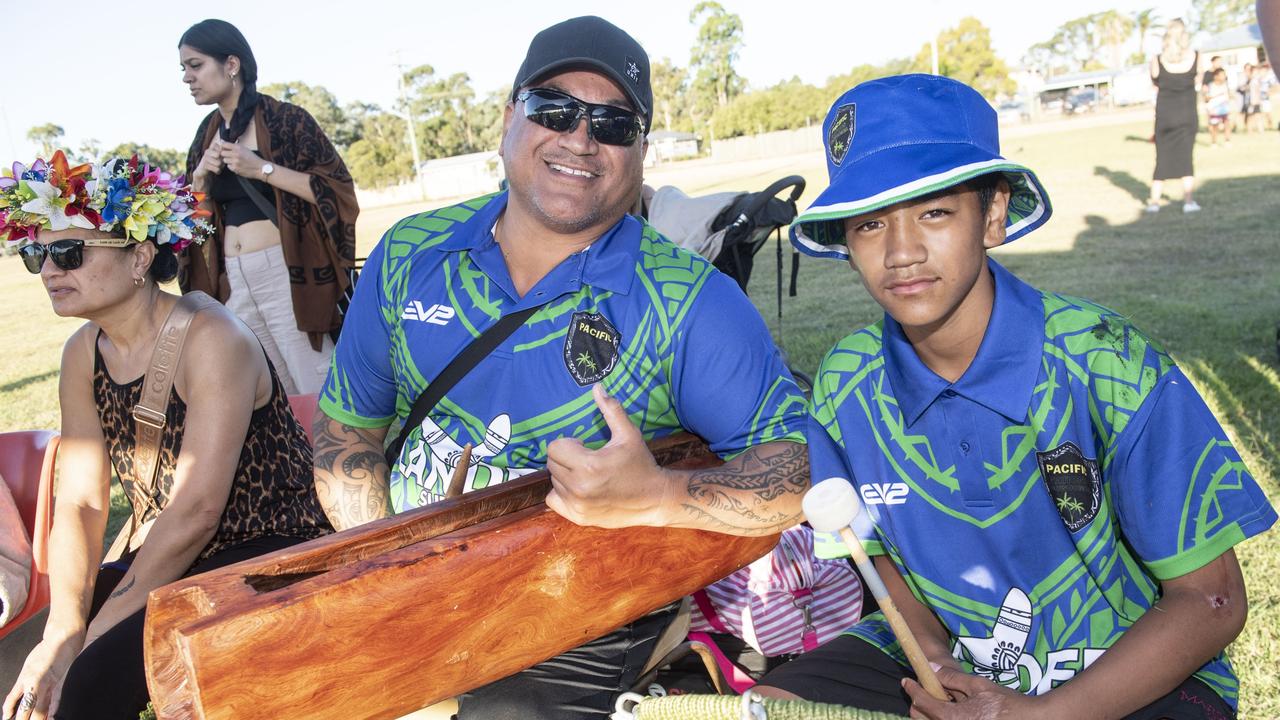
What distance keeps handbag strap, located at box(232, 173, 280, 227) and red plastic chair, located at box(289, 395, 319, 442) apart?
6.48 feet

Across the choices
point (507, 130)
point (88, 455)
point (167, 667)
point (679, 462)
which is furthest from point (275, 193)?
point (167, 667)

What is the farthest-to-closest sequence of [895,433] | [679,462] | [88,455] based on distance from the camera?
1. [88,455]
2. [679,462]
3. [895,433]

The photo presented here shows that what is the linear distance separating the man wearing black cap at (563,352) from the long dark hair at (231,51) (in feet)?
10.1

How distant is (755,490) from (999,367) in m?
0.56

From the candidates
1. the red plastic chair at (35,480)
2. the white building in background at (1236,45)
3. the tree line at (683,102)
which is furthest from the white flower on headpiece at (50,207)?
the white building in background at (1236,45)

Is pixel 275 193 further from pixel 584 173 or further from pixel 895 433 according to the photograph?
pixel 895 433

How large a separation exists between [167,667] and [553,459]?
70 cm

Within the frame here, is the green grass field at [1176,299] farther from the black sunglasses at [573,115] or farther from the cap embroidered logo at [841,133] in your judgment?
the black sunglasses at [573,115]

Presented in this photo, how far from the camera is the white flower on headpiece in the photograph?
2.94m

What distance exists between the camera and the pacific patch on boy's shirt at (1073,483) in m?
1.75

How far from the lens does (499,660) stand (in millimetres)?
1688

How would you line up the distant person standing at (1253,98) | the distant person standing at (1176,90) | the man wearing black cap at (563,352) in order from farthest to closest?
the distant person standing at (1253,98)
the distant person standing at (1176,90)
the man wearing black cap at (563,352)

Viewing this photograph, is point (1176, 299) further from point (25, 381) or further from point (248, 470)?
point (25, 381)

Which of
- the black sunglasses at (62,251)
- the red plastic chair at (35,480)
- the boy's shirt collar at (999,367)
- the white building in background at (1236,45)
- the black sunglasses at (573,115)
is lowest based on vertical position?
the red plastic chair at (35,480)
